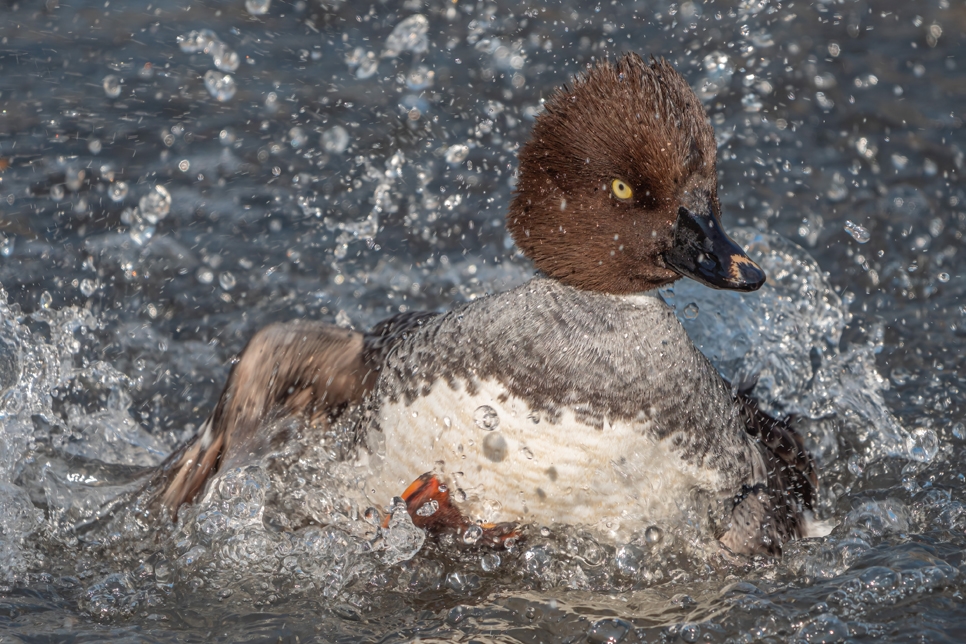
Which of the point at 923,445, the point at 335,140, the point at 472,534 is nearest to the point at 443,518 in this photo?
the point at 472,534

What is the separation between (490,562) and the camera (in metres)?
3.64

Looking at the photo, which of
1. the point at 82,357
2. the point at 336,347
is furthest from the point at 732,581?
the point at 82,357

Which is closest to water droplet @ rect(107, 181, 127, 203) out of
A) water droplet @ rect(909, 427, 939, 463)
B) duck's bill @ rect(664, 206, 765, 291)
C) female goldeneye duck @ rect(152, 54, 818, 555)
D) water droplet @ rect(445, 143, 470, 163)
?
water droplet @ rect(445, 143, 470, 163)

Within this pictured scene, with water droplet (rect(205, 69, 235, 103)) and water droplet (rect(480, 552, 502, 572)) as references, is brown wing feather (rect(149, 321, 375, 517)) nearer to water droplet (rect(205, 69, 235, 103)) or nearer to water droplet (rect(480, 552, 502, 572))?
water droplet (rect(480, 552, 502, 572))

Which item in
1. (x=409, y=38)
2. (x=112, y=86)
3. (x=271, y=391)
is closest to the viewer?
(x=271, y=391)

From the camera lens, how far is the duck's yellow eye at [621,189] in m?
3.32

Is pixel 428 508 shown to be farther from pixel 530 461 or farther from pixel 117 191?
pixel 117 191

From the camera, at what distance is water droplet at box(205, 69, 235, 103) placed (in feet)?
22.1

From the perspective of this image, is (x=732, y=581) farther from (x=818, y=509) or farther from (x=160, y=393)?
(x=160, y=393)

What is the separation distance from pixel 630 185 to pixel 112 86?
4.35 m

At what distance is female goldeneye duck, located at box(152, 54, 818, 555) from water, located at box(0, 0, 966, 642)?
14cm

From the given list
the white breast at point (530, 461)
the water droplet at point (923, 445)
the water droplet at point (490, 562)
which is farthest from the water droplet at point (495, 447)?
the water droplet at point (923, 445)

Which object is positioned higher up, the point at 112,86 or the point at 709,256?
the point at 709,256

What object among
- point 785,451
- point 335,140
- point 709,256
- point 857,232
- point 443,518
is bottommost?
point 857,232
